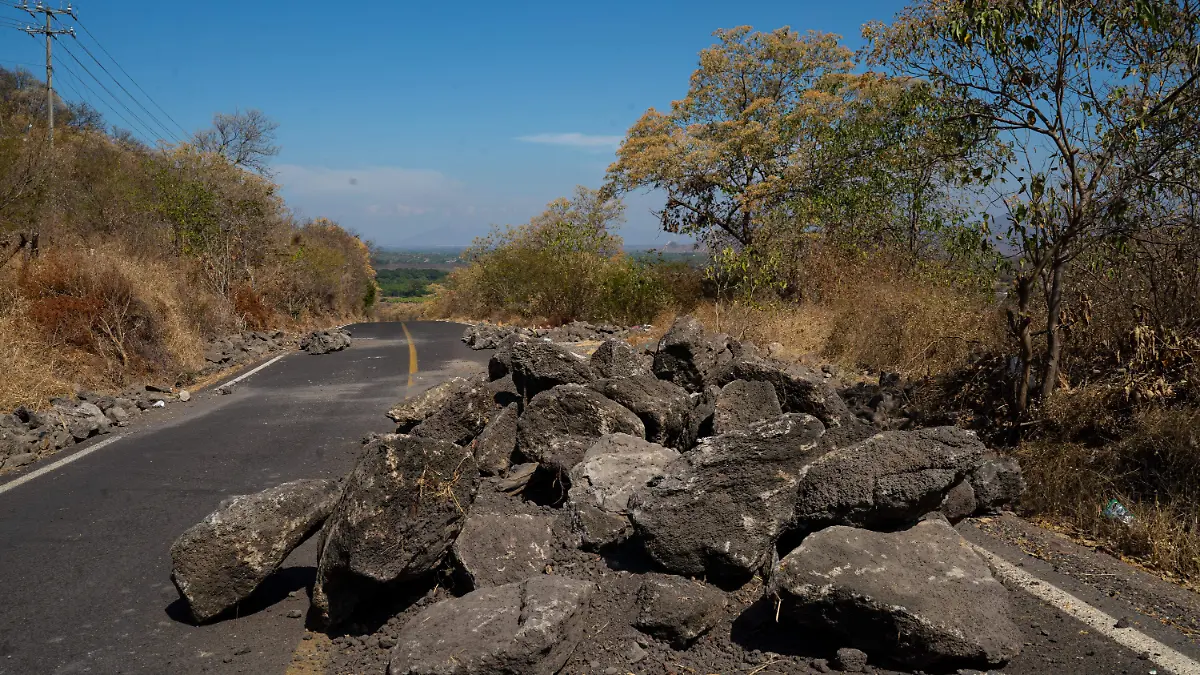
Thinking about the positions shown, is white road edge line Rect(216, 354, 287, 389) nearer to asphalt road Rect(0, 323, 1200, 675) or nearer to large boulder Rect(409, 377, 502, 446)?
asphalt road Rect(0, 323, 1200, 675)

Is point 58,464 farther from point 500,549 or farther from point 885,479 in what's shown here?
point 885,479

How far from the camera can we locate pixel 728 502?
4.88 meters

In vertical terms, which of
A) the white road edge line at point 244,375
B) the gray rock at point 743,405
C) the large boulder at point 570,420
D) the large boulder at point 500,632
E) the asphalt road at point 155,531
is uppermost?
the gray rock at point 743,405

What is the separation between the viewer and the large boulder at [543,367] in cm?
804

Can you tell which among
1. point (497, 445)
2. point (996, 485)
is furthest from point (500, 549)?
point (996, 485)

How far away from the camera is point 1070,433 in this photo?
22.3 feet

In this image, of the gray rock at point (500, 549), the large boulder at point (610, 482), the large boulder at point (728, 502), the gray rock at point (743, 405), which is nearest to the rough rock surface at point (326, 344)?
the gray rock at point (743, 405)

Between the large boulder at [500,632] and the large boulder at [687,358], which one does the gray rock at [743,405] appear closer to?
the large boulder at [687,358]

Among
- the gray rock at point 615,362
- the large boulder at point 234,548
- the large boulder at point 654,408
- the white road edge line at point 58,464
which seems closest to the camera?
the large boulder at point 234,548

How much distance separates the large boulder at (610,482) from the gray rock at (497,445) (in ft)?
3.87

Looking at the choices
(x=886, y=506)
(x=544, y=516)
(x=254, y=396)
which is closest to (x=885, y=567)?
(x=886, y=506)

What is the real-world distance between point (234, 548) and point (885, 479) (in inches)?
144

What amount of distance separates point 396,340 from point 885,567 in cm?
1849

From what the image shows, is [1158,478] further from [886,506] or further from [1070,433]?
[886,506]
